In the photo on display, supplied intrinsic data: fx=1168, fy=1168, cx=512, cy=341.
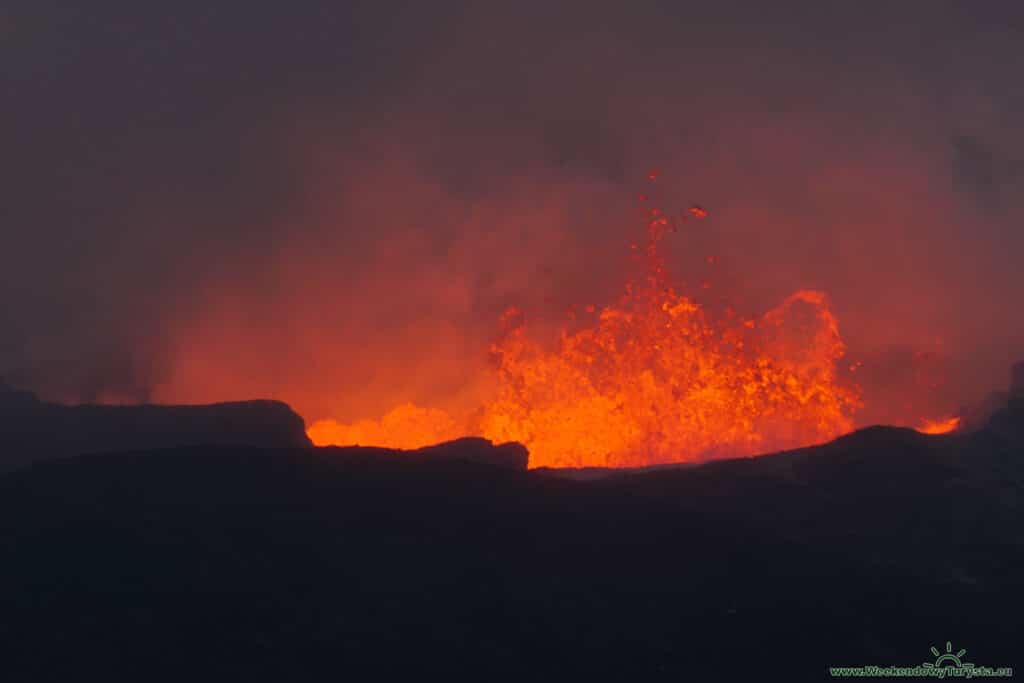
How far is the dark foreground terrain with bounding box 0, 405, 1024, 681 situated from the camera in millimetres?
35156

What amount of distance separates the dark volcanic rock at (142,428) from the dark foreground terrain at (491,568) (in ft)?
30.1

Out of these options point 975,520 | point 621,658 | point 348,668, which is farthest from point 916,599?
point 348,668

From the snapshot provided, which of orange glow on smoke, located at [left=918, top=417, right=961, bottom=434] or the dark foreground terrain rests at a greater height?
orange glow on smoke, located at [left=918, top=417, right=961, bottom=434]

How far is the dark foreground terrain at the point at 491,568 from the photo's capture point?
1384 inches

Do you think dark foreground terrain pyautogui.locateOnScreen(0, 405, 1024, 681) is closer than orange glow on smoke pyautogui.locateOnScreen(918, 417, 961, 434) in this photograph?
Yes

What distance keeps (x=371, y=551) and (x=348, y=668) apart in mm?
7494

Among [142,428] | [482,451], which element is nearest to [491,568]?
[482,451]

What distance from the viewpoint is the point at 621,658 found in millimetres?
36000

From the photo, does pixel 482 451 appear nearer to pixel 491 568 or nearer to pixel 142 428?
pixel 491 568

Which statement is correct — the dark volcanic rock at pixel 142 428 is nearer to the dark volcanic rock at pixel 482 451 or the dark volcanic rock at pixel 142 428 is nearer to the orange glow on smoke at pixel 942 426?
the dark volcanic rock at pixel 482 451

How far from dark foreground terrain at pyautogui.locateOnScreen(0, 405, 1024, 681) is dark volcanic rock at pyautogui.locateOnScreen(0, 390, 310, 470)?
30.1 feet

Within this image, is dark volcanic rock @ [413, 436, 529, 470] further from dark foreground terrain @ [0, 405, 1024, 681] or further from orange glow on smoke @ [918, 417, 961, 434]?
orange glow on smoke @ [918, 417, 961, 434]

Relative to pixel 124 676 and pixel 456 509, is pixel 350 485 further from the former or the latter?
pixel 124 676

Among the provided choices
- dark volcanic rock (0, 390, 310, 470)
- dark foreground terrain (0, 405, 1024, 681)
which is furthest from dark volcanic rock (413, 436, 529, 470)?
dark volcanic rock (0, 390, 310, 470)
